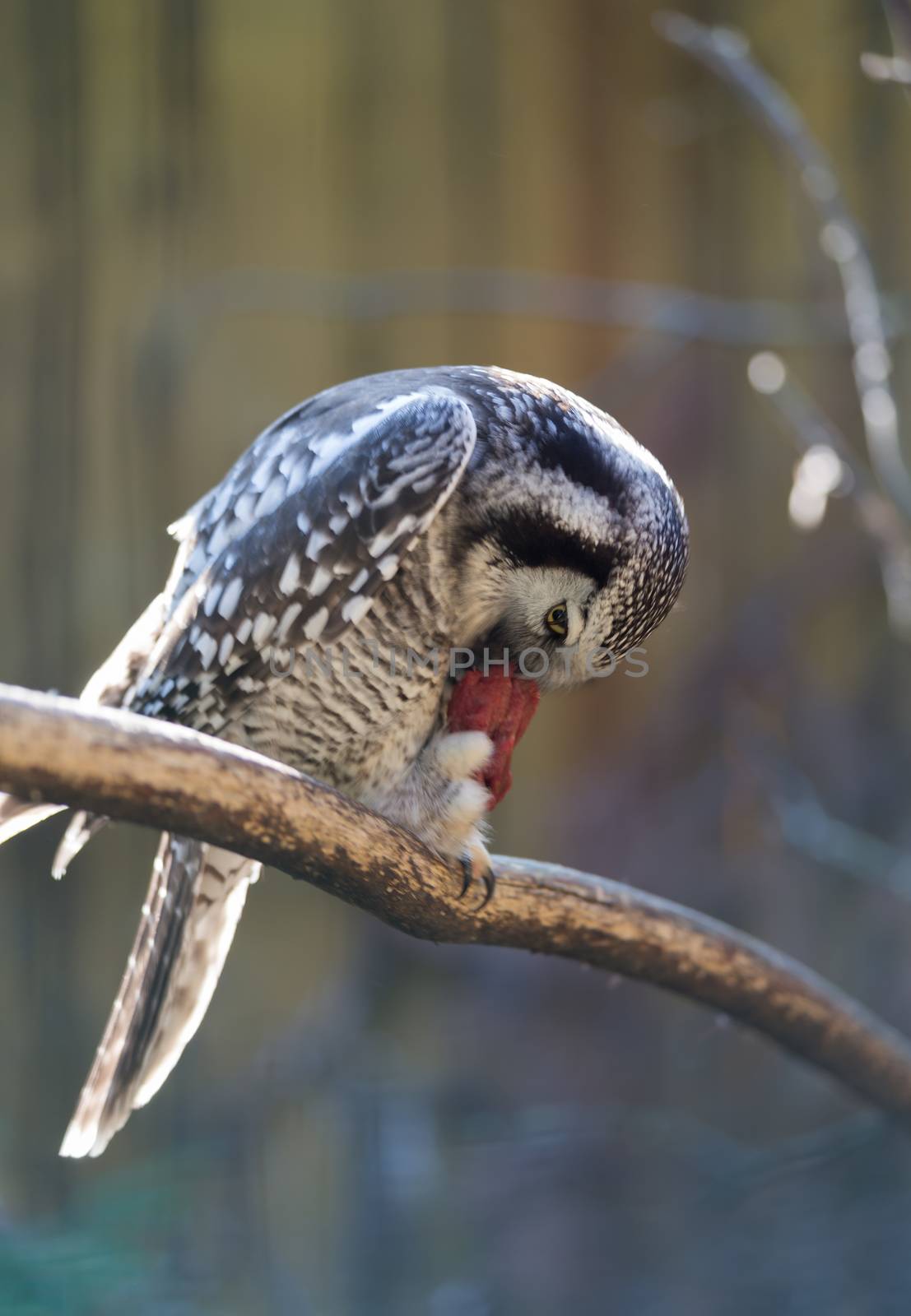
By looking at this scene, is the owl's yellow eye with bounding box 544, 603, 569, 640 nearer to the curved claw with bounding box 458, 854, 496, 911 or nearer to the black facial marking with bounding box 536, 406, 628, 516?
the black facial marking with bounding box 536, 406, 628, 516

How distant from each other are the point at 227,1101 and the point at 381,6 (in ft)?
9.59

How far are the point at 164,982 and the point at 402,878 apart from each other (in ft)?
2.39

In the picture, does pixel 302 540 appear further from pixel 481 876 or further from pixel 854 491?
pixel 854 491

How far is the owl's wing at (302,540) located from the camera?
1825mm

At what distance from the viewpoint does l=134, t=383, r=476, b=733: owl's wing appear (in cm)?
183

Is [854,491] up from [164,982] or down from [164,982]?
up

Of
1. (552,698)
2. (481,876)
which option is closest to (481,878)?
(481,876)

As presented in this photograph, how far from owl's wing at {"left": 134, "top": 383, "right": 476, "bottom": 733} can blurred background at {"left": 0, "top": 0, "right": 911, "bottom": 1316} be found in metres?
1.18

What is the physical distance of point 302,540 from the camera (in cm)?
191

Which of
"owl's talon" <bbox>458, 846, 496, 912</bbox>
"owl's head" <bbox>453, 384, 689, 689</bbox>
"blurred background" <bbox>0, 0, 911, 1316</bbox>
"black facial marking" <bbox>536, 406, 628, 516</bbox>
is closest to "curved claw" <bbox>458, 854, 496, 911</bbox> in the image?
"owl's talon" <bbox>458, 846, 496, 912</bbox>

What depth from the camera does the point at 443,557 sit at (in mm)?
1896

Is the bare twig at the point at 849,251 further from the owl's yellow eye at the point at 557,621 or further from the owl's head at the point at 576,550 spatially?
the owl's yellow eye at the point at 557,621

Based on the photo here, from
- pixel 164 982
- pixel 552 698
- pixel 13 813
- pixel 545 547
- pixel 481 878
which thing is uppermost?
pixel 545 547

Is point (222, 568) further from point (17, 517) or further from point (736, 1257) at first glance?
point (736, 1257)
